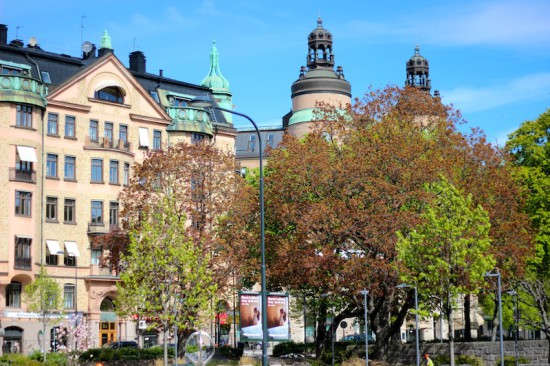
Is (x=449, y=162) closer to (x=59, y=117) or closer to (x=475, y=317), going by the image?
(x=59, y=117)

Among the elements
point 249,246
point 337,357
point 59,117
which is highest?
point 59,117

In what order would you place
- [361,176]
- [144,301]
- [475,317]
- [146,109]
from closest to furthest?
[144,301]
[361,176]
[146,109]
[475,317]

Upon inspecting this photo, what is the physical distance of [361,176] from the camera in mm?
59469

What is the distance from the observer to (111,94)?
83.8 metres

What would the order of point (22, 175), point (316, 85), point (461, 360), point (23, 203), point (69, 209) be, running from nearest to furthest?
1. point (461, 360)
2. point (23, 203)
3. point (22, 175)
4. point (69, 209)
5. point (316, 85)

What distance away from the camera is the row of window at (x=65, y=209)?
75.2m

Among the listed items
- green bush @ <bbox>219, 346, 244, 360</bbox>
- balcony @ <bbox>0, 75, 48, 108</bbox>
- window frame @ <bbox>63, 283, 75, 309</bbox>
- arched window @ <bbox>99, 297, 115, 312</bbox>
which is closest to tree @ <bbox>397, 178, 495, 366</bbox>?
green bush @ <bbox>219, 346, 244, 360</bbox>

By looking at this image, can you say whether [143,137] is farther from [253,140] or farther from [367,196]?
[253,140]

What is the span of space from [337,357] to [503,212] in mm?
13777

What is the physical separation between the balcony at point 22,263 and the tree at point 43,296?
3223mm

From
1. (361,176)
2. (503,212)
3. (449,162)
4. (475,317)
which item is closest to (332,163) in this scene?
(361,176)

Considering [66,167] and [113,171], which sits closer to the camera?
[66,167]

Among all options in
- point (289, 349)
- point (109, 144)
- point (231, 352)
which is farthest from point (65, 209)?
point (289, 349)

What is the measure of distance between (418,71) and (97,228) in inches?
2638
